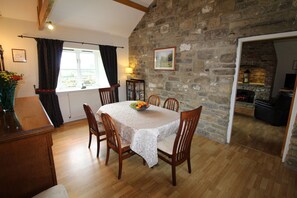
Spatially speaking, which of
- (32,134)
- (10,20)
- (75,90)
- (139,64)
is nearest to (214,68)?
(139,64)

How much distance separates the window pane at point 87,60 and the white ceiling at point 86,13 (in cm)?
69

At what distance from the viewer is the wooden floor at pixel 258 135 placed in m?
2.73

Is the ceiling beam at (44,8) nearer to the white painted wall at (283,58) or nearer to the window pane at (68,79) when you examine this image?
the window pane at (68,79)

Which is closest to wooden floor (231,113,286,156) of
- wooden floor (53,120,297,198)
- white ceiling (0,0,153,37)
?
wooden floor (53,120,297,198)

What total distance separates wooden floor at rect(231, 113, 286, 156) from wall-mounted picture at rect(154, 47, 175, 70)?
2.14 meters

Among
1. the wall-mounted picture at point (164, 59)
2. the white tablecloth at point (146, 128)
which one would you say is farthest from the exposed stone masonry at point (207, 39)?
the white tablecloth at point (146, 128)

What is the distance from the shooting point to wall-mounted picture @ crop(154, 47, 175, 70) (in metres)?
3.53

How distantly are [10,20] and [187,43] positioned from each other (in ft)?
12.0

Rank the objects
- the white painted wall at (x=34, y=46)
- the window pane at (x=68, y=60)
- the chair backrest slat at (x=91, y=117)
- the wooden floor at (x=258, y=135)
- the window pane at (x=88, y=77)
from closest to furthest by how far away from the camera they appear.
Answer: the chair backrest slat at (x=91, y=117) < the wooden floor at (x=258, y=135) < the white painted wall at (x=34, y=46) < the window pane at (x=68, y=60) < the window pane at (x=88, y=77)

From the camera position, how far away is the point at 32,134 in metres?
0.99

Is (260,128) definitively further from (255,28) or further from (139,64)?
(139,64)

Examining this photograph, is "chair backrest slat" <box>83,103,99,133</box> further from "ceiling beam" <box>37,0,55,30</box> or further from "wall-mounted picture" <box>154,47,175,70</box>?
"wall-mounted picture" <box>154,47,175,70</box>

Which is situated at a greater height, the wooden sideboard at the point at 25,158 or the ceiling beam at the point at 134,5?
the ceiling beam at the point at 134,5

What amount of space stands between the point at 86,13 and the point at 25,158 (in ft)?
11.2
